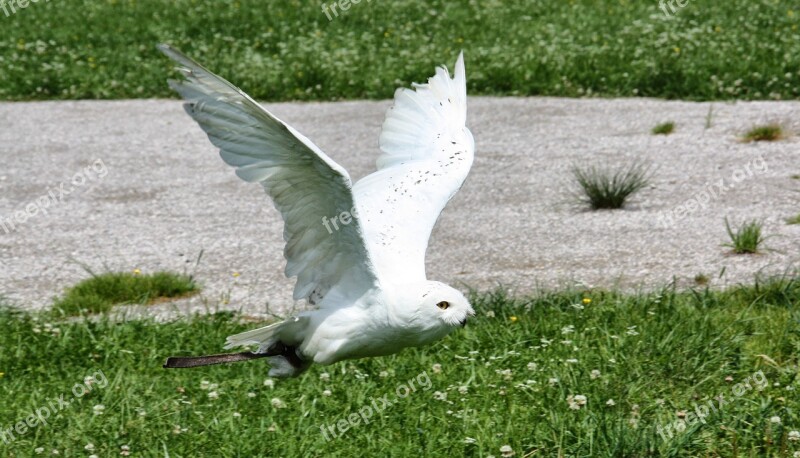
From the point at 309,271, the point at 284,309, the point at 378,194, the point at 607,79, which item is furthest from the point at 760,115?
the point at 309,271

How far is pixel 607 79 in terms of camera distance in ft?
37.9

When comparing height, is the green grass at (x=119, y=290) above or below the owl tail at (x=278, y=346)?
below

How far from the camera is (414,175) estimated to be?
5367 mm

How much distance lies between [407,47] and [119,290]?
6.53m

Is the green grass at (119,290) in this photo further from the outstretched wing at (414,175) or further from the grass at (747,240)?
the grass at (747,240)

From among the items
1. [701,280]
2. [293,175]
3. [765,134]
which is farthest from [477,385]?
[765,134]

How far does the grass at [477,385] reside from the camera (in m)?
4.71

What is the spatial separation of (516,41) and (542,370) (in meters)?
7.75

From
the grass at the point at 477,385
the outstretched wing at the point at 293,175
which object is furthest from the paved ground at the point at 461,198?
the grass at the point at 477,385

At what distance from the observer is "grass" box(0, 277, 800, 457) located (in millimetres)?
4715

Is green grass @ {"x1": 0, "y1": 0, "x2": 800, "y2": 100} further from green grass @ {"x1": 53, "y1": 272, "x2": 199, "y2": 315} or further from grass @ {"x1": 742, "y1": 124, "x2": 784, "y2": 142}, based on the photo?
green grass @ {"x1": 53, "y1": 272, "x2": 199, "y2": 315}

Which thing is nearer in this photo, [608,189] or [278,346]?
[278,346]

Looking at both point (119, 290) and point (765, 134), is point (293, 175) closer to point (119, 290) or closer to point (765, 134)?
point (119, 290)

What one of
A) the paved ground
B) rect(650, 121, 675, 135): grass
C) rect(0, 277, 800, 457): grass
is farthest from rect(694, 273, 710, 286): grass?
rect(650, 121, 675, 135): grass
